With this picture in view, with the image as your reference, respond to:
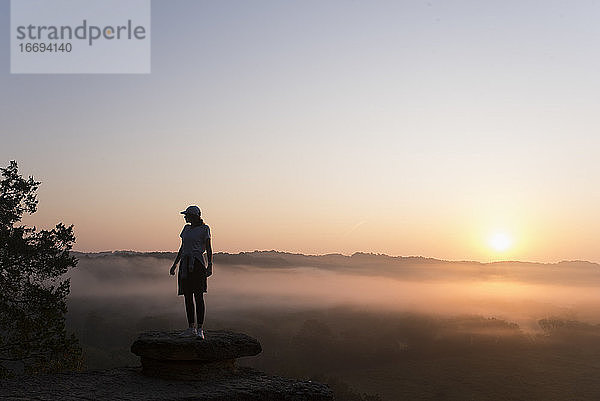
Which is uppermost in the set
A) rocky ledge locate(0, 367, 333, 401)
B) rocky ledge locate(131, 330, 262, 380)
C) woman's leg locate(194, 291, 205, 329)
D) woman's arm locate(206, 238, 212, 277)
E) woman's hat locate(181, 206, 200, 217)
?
woman's hat locate(181, 206, 200, 217)

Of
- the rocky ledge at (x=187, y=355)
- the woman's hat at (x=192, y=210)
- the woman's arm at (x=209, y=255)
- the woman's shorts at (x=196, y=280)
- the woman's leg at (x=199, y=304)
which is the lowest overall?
the rocky ledge at (x=187, y=355)

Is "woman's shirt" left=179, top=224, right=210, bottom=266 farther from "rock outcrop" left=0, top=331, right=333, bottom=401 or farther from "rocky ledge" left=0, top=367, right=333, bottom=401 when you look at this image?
"rocky ledge" left=0, top=367, right=333, bottom=401

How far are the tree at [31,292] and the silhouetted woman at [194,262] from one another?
33.3 feet

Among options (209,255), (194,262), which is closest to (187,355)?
(194,262)

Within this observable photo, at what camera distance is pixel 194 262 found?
42.0ft

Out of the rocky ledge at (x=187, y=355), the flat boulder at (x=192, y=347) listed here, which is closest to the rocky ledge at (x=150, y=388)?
the rocky ledge at (x=187, y=355)

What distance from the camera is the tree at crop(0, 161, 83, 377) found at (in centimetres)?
2031

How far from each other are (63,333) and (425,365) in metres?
125

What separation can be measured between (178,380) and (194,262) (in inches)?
109

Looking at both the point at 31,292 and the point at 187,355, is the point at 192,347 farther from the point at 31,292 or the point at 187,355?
the point at 31,292

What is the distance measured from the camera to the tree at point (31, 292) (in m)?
20.3

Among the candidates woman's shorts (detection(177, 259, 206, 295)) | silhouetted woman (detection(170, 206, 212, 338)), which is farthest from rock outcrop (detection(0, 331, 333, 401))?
woman's shorts (detection(177, 259, 206, 295))

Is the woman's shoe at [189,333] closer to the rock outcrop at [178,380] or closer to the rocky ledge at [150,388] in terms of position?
the rock outcrop at [178,380]

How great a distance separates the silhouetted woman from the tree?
10.2 metres
